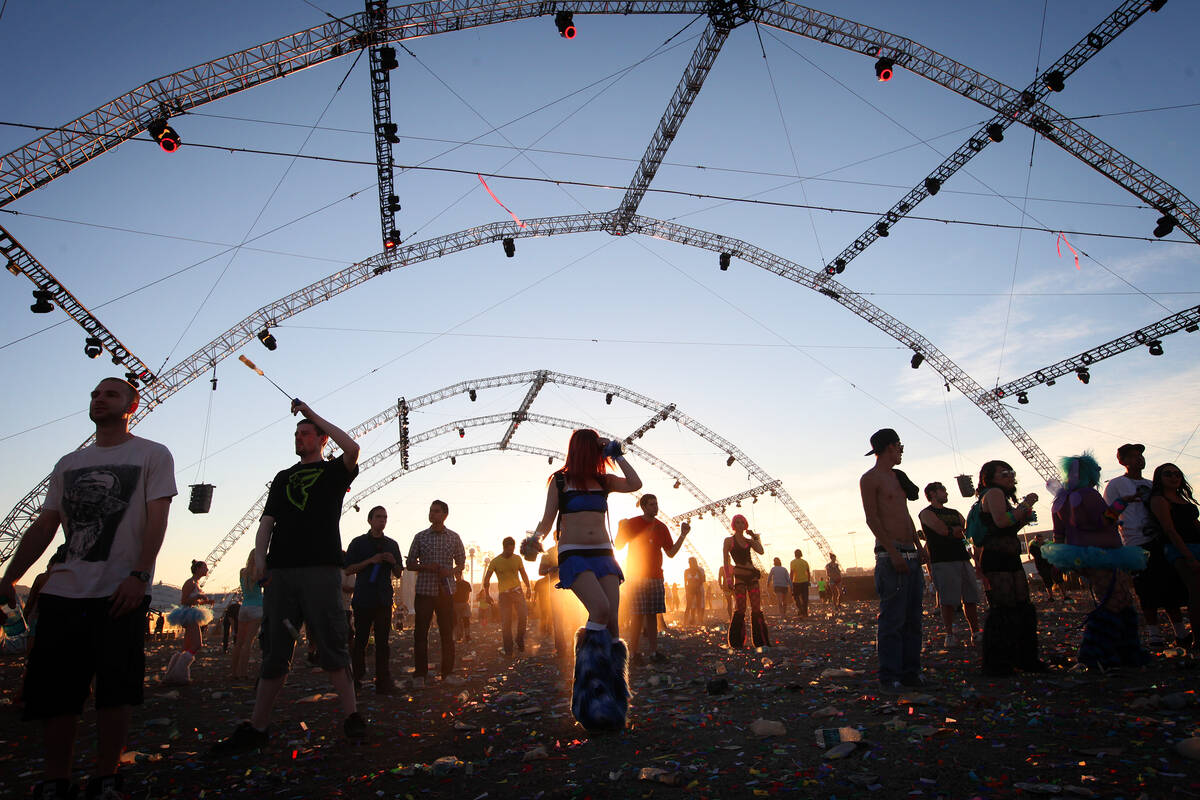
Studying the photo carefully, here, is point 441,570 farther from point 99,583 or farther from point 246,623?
point 99,583

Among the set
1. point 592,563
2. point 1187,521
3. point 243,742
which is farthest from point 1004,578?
point 243,742

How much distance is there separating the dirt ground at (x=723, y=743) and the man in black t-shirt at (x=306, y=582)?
0.31m

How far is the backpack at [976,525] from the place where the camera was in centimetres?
608

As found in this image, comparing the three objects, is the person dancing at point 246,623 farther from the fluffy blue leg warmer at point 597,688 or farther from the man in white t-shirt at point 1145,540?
the man in white t-shirt at point 1145,540

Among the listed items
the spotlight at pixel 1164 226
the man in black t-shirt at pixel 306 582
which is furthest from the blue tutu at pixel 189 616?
the spotlight at pixel 1164 226

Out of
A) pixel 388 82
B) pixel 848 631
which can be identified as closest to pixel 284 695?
pixel 848 631

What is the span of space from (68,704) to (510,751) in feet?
7.27

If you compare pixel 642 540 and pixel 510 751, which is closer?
pixel 510 751

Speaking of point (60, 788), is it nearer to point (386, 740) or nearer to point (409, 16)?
point (386, 740)

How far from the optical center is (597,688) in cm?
409

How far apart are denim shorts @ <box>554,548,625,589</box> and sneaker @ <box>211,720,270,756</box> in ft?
6.75

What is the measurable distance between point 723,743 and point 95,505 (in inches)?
139

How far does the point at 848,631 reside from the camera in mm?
11469

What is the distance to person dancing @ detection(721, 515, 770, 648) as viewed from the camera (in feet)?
29.7
